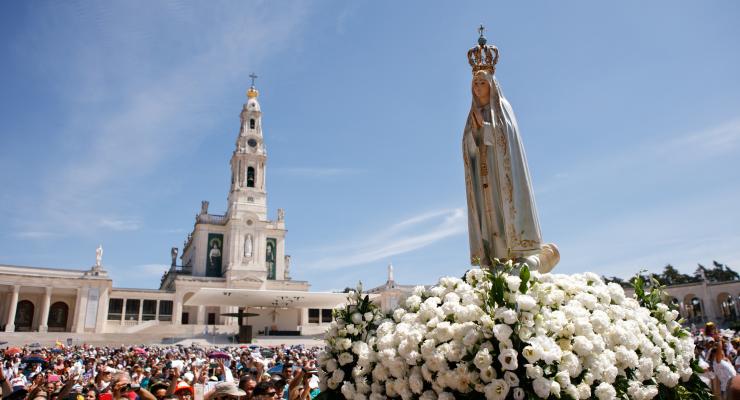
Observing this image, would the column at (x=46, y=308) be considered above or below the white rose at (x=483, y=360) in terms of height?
above

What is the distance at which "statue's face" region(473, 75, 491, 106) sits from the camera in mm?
6785

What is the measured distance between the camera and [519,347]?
9.98 feet

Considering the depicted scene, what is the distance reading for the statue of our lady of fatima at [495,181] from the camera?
6074mm

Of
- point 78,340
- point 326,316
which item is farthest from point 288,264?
point 78,340

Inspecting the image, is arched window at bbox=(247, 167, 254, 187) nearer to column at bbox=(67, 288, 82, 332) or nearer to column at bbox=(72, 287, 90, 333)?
column at bbox=(72, 287, 90, 333)

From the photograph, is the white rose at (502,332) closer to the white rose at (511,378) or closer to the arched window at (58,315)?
the white rose at (511,378)

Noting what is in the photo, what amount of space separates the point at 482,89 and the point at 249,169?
200 ft

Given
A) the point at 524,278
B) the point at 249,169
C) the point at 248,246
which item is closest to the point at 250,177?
the point at 249,169

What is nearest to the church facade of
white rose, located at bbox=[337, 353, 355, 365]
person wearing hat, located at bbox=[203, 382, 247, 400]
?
person wearing hat, located at bbox=[203, 382, 247, 400]

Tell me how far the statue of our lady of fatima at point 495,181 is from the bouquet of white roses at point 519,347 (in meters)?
1.98

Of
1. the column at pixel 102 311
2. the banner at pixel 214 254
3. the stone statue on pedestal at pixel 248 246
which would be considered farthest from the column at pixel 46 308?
the stone statue on pedestal at pixel 248 246

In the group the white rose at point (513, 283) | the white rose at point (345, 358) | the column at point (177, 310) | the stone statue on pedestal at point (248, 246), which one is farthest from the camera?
the stone statue on pedestal at point (248, 246)

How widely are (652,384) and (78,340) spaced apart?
170ft

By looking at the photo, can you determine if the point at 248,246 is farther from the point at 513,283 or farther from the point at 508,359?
the point at 508,359
